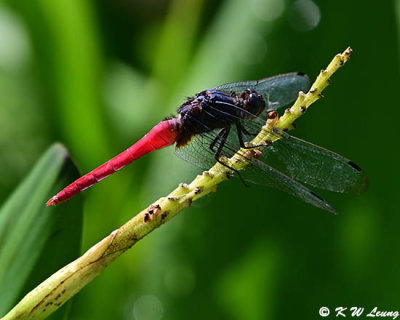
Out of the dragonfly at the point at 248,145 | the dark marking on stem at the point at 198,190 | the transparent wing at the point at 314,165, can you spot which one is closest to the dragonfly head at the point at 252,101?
the dragonfly at the point at 248,145

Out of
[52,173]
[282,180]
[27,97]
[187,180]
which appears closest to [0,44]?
[27,97]

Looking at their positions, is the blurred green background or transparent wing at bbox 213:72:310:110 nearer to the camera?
the blurred green background

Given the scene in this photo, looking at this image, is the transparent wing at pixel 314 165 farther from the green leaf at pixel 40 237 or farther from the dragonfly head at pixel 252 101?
the green leaf at pixel 40 237

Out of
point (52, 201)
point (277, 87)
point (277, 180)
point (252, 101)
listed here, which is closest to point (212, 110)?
point (252, 101)

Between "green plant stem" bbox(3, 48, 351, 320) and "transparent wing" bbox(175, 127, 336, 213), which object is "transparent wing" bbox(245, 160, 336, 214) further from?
"green plant stem" bbox(3, 48, 351, 320)

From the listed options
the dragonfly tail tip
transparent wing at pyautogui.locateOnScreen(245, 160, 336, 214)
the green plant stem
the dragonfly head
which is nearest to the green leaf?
the dragonfly tail tip

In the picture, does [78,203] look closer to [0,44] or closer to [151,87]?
[151,87]
